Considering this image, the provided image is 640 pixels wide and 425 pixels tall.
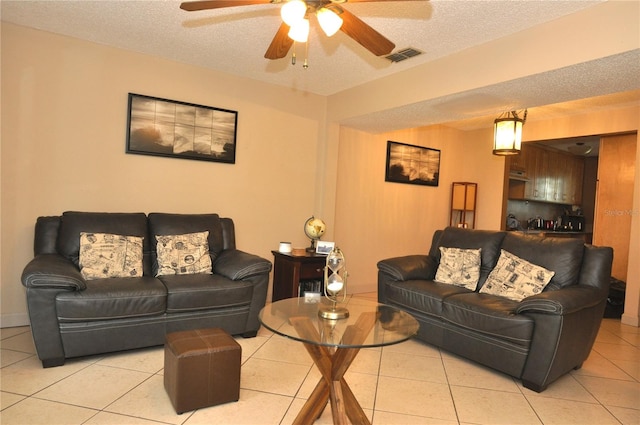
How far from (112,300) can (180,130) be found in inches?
73.3

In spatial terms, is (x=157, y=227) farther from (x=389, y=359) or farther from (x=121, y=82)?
(x=389, y=359)

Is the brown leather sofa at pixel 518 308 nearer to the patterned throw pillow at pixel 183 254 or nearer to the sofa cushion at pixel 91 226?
the patterned throw pillow at pixel 183 254

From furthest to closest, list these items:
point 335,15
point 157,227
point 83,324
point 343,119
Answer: point 343,119 → point 157,227 → point 83,324 → point 335,15

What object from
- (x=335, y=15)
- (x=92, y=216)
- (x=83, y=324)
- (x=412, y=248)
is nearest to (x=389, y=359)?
(x=83, y=324)

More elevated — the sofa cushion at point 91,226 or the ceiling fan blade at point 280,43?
the ceiling fan blade at point 280,43

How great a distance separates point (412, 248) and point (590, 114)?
2.79 metres

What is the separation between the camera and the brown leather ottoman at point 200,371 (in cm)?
205

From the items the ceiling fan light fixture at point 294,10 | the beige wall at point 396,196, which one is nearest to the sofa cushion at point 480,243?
the beige wall at point 396,196

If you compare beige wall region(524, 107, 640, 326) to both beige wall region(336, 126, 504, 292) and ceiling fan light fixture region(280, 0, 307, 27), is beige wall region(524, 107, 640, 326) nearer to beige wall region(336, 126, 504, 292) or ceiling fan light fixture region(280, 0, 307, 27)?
beige wall region(336, 126, 504, 292)

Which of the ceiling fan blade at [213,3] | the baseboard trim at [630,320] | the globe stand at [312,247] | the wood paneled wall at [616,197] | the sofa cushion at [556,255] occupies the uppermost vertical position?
the ceiling fan blade at [213,3]

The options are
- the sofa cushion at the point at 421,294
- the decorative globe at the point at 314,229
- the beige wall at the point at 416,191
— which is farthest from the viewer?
the beige wall at the point at 416,191

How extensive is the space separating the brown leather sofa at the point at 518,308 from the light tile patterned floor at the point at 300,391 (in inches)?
6.6

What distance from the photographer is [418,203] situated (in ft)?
18.9

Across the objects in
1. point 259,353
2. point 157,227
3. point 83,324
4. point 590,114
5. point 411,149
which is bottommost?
point 259,353
